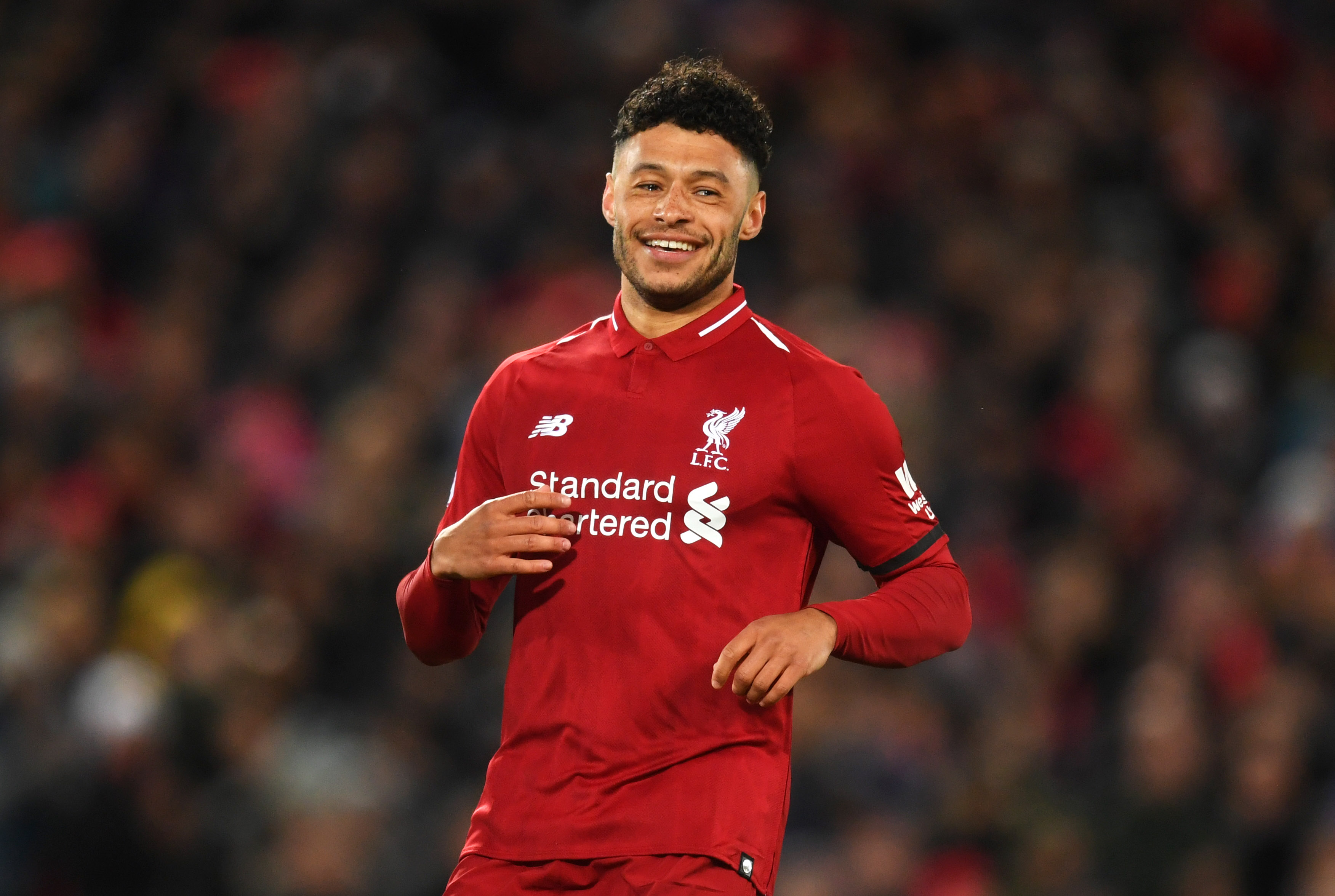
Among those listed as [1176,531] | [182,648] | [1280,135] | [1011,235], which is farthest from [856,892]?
[1280,135]

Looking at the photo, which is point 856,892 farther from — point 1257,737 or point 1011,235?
point 1011,235

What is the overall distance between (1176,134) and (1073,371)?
1846mm

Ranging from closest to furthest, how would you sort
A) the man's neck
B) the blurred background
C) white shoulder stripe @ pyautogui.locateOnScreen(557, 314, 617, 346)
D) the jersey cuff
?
the jersey cuff → the man's neck → white shoulder stripe @ pyautogui.locateOnScreen(557, 314, 617, 346) → the blurred background

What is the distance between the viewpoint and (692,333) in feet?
10.5

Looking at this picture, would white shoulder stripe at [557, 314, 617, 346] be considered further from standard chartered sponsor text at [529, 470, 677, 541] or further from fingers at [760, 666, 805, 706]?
fingers at [760, 666, 805, 706]

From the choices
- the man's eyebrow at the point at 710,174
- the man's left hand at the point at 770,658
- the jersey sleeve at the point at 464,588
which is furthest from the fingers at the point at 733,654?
the man's eyebrow at the point at 710,174

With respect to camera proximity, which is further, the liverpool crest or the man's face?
the man's face

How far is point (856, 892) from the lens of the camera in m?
5.75

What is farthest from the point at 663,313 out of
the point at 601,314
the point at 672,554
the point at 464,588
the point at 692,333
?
the point at 601,314

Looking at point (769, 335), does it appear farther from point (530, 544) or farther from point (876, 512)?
point (530, 544)

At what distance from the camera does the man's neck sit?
3221mm

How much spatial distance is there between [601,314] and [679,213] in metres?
4.70

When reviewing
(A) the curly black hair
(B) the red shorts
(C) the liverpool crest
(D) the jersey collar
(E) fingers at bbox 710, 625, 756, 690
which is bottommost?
(B) the red shorts

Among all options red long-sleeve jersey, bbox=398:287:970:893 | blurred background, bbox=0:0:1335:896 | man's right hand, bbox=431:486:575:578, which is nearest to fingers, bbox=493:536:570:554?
man's right hand, bbox=431:486:575:578
